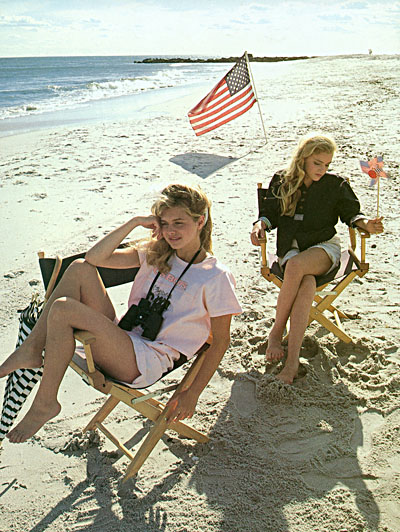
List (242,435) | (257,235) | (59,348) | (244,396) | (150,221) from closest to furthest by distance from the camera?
(59,348) → (150,221) → (242,435) → (244,396) → (257,235)

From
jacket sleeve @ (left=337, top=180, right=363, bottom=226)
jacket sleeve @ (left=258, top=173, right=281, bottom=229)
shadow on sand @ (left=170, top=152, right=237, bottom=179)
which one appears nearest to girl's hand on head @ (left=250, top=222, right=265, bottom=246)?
jacket sleeve @ (left=258, top=173, right=281, bottom=229)

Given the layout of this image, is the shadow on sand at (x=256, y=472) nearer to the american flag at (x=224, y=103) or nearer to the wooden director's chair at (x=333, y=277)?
the wooden director's chair at (x=333, y=277)

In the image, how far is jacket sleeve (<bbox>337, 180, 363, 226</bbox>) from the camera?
11.4 ft

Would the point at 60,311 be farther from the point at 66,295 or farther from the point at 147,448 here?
the point at 147,448

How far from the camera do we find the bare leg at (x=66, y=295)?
7.89 feet

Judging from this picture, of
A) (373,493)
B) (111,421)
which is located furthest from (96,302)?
(373,493)

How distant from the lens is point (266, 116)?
1243 centimetres

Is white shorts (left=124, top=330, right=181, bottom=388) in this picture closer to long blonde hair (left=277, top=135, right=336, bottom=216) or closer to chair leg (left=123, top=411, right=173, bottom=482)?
chair leg (left=123, top=411, right=173, bottom=482)

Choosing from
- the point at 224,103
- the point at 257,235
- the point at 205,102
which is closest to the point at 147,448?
the point at 257,235

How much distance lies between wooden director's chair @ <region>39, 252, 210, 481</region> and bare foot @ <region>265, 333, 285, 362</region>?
71 centimetres

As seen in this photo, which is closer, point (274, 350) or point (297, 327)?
point (297, 327)

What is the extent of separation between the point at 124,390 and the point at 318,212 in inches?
74.2

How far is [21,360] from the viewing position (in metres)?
2.39

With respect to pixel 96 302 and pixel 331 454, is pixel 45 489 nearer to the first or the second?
pixel 96 302
